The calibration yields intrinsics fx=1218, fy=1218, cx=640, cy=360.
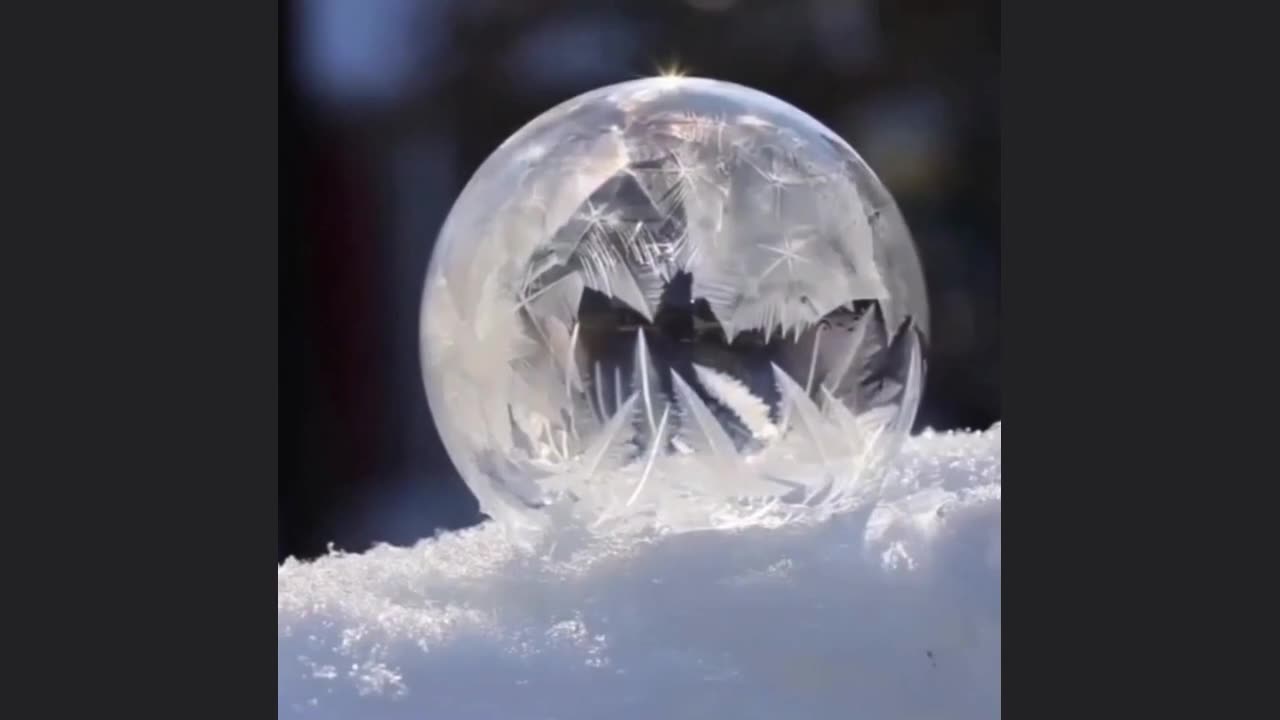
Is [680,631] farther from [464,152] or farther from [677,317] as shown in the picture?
[464,152]

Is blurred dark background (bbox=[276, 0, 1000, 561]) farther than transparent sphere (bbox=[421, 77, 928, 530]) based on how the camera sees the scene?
Yes

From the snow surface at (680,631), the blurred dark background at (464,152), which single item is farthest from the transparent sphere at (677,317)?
the blurred dark background at (464,152)

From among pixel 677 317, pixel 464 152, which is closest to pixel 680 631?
pixel 677 317

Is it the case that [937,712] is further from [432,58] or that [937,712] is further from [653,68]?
[432,58]

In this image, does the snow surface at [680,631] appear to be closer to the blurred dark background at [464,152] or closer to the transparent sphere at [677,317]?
the transparent sphere at [677,317]

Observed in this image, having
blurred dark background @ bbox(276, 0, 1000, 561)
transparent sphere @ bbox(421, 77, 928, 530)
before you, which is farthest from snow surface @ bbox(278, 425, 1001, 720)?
blurred dark background @ bbox(276, 0, 1000, 561)

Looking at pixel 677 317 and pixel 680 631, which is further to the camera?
pixel 680 631

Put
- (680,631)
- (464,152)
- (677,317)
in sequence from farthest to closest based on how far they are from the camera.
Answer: (464,152) < (680,631) < (677,317)

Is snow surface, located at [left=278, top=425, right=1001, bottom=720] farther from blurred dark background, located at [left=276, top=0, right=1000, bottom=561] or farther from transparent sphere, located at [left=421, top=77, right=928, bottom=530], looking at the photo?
blurred dark background, located at [left=276, top=0, right=1000, bottom=561]
